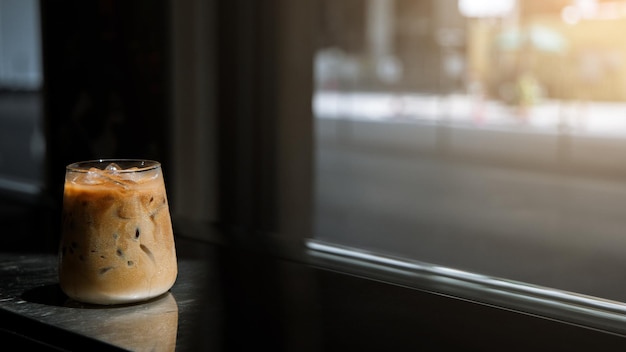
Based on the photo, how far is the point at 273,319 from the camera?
2.36ft

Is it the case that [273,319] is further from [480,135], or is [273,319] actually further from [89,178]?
[480,135]

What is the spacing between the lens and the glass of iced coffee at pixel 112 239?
71 centimetres

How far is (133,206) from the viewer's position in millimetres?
727

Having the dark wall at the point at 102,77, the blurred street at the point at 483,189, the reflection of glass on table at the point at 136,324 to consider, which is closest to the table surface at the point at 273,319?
the reflection of glass on table at the point at 136,324

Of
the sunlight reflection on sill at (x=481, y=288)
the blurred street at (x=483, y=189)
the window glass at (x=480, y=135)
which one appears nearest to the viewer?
the sunlight reflection on sill at (x=481, y=288)

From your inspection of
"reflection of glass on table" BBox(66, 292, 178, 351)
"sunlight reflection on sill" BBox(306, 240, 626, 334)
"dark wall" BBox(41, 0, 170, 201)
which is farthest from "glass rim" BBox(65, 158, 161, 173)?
"dark wall" BBox(41, 0, 170, 201)

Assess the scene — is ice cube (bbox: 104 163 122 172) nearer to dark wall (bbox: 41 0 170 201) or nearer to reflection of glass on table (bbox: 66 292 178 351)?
reflection of glass on table (bbox: 66 292 178 351)

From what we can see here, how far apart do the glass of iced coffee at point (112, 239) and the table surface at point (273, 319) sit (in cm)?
2

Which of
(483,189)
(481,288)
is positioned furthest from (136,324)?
(483,189)

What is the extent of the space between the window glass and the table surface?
235 cm

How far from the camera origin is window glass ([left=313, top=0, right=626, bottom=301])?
3803 mm

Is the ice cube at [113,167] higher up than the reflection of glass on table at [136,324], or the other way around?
the ice cube at [113,167]

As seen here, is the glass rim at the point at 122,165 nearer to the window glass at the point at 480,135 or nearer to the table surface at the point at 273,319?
the table surface at the point at 273,319

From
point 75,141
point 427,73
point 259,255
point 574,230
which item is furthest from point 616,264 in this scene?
point 427,73
